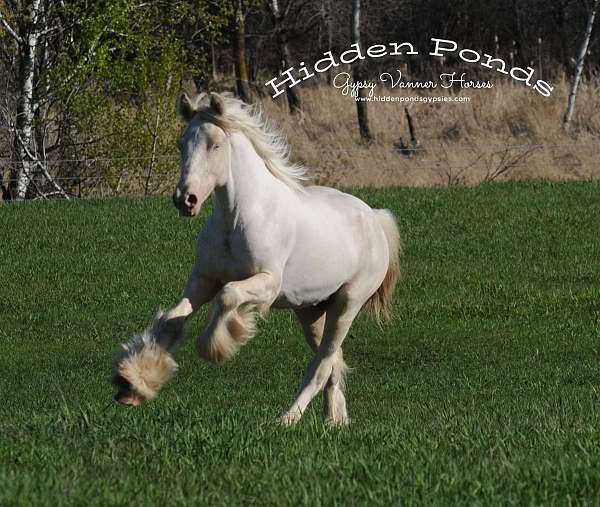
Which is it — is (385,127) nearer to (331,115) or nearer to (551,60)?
(331,115)

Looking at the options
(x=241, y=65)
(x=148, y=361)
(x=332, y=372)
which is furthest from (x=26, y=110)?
(x=148, y=361)

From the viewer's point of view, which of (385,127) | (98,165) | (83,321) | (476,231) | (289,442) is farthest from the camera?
(385,127)

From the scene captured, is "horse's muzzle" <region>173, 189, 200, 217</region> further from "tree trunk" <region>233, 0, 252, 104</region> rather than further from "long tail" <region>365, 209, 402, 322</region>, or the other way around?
"tree trunk" <region>233, 0, 252, 104</region>

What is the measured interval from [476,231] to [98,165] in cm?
832

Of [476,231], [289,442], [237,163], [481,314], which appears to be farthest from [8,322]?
[289,442]

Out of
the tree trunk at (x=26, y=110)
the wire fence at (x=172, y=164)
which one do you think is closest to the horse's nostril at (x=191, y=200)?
the wire fence at (x=172, y=164)

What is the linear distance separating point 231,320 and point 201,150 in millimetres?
972

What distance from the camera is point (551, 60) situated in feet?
133

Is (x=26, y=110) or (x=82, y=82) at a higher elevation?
(x=82, y=82)

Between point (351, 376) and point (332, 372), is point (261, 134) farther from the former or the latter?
point (351, 376)

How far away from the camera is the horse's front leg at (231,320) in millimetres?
6691

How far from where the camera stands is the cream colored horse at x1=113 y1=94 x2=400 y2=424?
671 centimetres

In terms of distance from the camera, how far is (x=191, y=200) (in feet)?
22.0

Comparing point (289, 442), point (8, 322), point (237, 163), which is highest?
point (237, 163)
